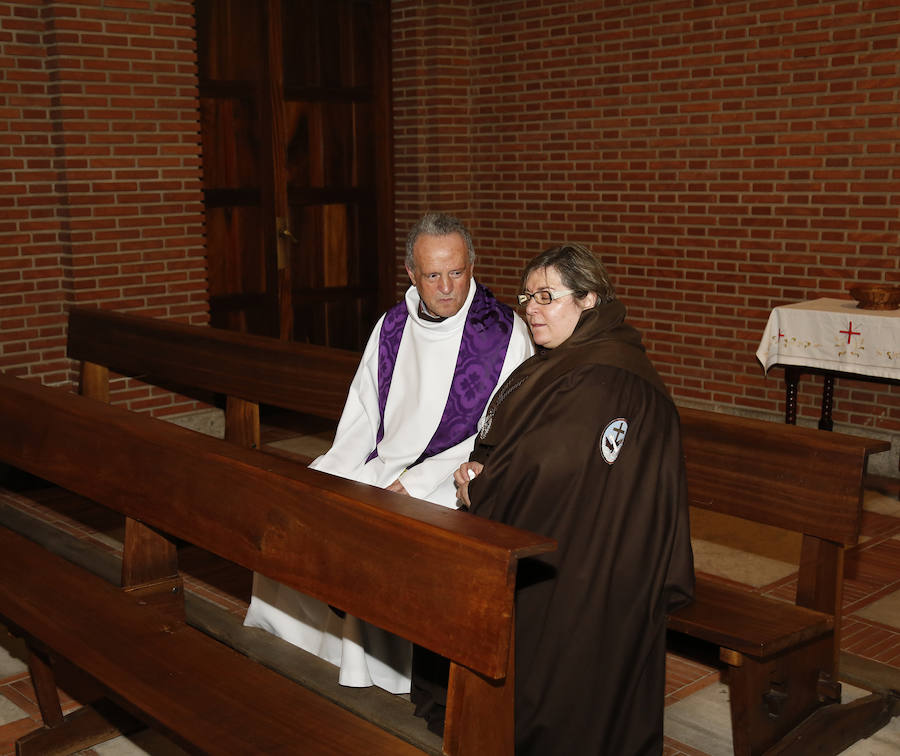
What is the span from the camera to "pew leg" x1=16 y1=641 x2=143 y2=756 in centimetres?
317

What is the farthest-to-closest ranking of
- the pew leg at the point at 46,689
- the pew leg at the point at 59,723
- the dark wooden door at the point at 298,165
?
the dark wooden door at the point at 298,165
the pew leg at the point at 46,689
the pew leg at the point at 59,723

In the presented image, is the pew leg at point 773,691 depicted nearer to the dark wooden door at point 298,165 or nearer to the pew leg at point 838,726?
the pew leg at point 838,726

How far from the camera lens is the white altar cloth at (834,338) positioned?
5461mm

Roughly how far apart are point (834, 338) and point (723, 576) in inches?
67.5

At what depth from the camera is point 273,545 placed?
8.21 ft

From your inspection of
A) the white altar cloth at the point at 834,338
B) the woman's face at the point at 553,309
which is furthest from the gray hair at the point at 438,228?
the white altar cloth at the point at 834,338

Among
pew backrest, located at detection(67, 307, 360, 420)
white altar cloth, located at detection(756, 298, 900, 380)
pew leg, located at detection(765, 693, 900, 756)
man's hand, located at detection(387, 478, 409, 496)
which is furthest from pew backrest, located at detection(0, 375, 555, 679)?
white altar cloth, located at detection(756, 298, 900, 380)

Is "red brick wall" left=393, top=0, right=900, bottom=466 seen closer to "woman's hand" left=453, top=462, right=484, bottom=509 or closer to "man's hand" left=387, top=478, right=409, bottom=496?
"man's hand" left=387, top=478, right=409, bottom=496

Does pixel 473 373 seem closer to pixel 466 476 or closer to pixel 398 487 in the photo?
pixel 398 487

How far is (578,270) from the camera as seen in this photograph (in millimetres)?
2609

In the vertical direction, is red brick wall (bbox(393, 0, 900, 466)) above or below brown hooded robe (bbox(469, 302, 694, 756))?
above

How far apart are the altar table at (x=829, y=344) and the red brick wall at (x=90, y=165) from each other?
3532 mm

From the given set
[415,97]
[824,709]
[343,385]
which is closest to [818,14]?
[415,97]

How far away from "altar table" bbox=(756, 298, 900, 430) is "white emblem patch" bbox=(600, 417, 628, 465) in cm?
343
